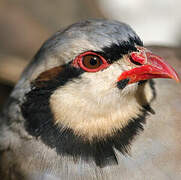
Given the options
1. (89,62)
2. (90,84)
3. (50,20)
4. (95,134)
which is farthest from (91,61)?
(50,20)

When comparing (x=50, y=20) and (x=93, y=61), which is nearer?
(x=93, y=61)

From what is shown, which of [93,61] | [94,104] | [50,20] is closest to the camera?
[93,61]

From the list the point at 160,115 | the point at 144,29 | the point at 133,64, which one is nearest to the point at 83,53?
the point at 133,64

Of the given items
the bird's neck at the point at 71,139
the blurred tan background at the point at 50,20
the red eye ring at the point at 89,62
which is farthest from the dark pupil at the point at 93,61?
the blurred tan background at the point at 50,20

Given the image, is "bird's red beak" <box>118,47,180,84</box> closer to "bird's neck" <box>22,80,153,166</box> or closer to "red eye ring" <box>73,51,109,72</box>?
"red eye ring" <box>73,51,109,72</box>

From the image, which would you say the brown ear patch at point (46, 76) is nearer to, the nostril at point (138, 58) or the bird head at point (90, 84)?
the bird head at point (90, 84)

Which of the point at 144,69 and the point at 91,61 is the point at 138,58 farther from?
the point at 91,61

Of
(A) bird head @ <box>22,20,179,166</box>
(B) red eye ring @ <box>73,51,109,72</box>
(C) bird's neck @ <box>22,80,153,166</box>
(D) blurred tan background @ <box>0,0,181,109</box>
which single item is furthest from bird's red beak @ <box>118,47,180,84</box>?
(D) blurred tan background @ <box>0,0,181,109</box>

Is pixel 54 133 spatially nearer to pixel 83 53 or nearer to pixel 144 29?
pixel 83 53
